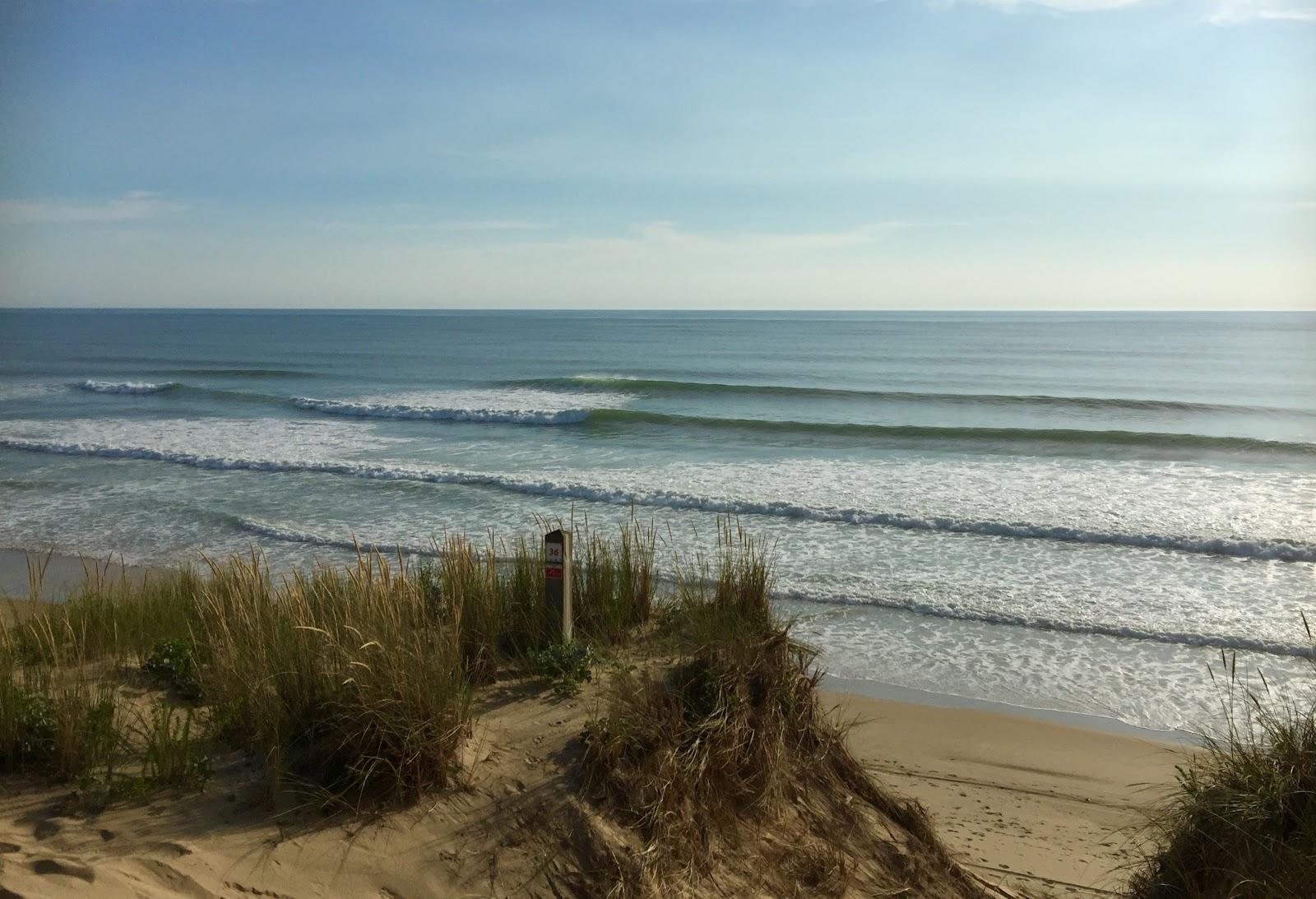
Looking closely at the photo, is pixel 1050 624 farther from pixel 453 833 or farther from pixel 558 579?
pixel 453 833

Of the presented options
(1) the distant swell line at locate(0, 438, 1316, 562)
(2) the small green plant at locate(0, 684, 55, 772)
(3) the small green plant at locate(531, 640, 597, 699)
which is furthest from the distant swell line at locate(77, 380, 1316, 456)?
(2) the small green plant at locate(0, 684, 55, 772)

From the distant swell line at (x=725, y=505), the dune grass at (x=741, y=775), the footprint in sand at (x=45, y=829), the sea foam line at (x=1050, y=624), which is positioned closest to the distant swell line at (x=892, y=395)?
the distant swell line at (x=725, y=505)

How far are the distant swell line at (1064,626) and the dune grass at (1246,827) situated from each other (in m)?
5.17

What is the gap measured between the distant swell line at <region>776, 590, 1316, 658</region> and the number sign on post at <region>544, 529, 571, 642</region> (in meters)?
5.31

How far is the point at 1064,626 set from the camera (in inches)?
385

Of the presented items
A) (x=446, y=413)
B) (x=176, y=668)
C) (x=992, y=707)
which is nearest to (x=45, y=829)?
(x=176, y=668)

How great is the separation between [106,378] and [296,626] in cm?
4239

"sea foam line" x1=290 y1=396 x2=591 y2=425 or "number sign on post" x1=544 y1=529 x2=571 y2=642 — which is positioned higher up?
"number sign on post" x1=544 y1=529 x2=571 y2=642

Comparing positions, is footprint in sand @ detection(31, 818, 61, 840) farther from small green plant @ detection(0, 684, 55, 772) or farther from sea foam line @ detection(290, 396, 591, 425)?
sea foam line @ detection(290, 396, 591, 425)

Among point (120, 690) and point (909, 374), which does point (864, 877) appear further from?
point (909, 374)

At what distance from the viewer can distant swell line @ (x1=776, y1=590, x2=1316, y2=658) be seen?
914 centimetres

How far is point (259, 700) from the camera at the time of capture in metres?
4.48

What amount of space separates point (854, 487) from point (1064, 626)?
6.97 meters

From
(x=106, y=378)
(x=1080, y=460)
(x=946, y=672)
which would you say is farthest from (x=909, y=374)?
(x=106, y=378)
